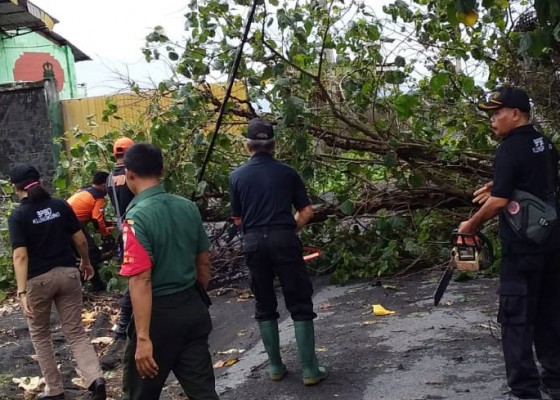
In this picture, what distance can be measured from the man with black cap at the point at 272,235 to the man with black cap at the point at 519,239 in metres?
1.21

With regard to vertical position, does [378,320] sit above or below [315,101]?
below

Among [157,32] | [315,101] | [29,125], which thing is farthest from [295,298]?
[29,125]

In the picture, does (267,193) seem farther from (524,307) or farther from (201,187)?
(201,187)

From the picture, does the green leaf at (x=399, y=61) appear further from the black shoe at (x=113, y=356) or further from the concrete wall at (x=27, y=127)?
the concrete wall at (x=27, y=127)

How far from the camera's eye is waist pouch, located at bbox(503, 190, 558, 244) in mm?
3750

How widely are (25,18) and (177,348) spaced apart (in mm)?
18238

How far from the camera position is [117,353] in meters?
6.46

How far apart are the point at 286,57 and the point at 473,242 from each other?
10.8 feet

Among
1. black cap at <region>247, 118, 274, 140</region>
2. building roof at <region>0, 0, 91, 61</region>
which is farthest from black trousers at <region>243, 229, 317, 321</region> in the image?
building roof at <region>0, 0, 91, 61</region>

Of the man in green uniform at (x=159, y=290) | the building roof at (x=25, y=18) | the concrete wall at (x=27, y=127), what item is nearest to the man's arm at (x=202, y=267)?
the man in green uniform at (x=159, y=290)

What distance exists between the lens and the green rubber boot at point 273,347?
15.5 ft

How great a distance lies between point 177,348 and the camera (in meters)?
3.50

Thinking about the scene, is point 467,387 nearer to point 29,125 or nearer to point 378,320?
point 378,320

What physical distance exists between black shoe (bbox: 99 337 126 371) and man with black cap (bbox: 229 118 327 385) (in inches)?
82.9
